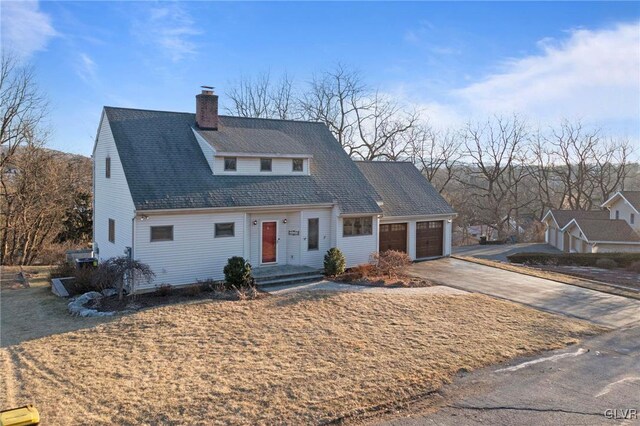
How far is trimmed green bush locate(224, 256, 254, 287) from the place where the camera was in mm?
15484

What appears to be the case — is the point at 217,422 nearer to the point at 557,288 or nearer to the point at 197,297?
the point at 197,297

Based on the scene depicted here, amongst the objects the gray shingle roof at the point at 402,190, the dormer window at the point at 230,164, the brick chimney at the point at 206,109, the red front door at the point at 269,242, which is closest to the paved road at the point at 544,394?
the red front door at the point at 269,242

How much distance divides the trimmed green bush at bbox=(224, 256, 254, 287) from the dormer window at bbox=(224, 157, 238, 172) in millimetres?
3938

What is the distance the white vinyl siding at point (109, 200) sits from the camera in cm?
1590

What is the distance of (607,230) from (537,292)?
91.7 ft

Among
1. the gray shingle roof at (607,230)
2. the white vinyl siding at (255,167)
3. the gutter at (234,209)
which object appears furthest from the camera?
the gray shingle roof at (607,230)

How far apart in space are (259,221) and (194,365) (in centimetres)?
889

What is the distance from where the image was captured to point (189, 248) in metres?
15.8

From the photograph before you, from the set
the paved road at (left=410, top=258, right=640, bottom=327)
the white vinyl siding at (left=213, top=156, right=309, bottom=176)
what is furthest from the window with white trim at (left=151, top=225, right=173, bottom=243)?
the paved road at (left=410, top=258, right=640, bottom=327)

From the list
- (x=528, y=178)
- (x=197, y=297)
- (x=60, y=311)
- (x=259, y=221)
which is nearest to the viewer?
(x=60, y=311)

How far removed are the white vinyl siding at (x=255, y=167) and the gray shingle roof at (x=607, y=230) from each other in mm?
30679

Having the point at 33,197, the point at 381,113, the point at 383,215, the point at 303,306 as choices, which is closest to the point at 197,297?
the point at 303,306

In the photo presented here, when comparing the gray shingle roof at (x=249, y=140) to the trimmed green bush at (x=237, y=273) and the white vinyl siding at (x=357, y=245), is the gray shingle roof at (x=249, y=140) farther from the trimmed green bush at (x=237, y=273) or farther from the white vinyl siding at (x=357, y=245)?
the trimmed green bush at (x=237, y=273)

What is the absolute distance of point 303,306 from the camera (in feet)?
44.9
